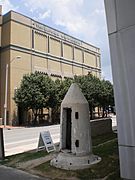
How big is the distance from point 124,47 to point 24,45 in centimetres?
3811

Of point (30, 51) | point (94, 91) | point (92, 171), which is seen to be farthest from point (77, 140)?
point (94, 91)

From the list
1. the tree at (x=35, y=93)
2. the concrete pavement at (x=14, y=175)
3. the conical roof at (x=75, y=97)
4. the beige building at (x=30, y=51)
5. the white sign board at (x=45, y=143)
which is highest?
the beige building at (x=30, y=51)

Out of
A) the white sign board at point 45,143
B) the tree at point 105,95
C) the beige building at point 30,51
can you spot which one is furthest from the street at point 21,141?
the tree at point 105,95

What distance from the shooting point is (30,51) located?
1763 inches

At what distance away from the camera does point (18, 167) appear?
909 centimetres

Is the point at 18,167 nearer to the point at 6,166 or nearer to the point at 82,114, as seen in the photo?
the point at 6,166

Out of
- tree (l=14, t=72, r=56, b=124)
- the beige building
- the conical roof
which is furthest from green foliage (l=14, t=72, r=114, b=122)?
the conical roof

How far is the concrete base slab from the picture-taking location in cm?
819

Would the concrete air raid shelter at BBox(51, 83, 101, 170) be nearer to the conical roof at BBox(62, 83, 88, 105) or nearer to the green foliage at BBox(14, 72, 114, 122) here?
the conical roof at BBox(62, 83, 88, 105)

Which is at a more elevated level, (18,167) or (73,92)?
(73,92)

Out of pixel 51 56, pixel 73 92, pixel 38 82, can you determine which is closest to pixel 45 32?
pixel 51 56

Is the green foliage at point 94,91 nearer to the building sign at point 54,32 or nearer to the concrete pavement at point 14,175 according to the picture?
the building sign at point 54,32

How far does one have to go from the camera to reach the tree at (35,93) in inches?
1454

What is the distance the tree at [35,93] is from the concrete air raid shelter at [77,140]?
2788 cm
